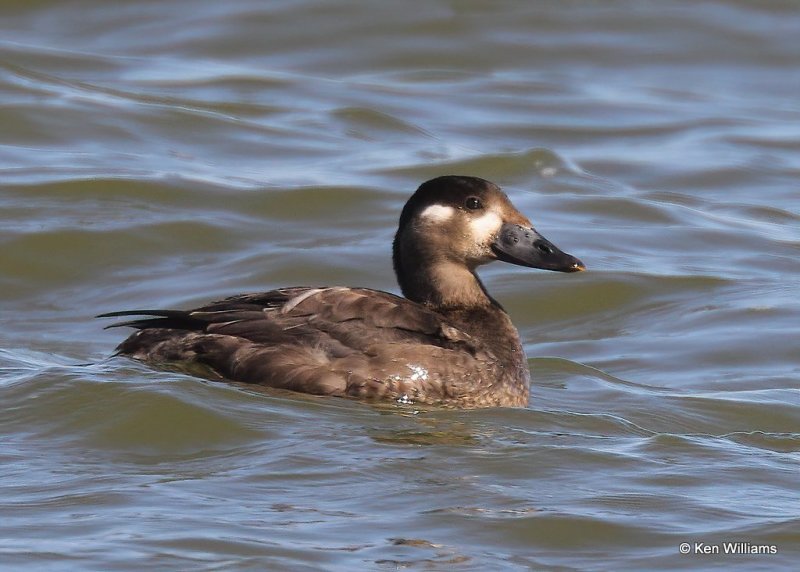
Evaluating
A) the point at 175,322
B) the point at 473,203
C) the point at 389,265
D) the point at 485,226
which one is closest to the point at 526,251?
the point at 485,226

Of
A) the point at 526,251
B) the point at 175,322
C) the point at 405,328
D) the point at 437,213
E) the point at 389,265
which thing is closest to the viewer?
the point at 405,328

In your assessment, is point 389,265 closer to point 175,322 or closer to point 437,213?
point 437,213

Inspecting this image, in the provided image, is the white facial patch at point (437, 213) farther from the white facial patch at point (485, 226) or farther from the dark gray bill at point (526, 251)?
the dark gray bill at point (526, 251)

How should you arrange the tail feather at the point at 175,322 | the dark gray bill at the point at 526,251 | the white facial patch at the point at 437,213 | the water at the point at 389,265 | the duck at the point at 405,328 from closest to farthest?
the water at the point at 389,265 < the duck at the point at 405,328 < the tail feather at the point at 175,322 < the white facial patch at the point at 437,213 < the dark gray bill at the point at 526,251

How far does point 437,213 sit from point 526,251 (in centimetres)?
50

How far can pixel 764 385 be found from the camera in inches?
357

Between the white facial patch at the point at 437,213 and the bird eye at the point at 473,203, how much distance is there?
0.08 meters

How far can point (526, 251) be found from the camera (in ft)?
27.8

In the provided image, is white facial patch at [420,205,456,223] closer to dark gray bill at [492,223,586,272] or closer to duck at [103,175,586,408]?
duck at [103,175,586,408]

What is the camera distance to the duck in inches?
304

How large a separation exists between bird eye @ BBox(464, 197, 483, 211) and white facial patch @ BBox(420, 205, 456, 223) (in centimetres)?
8

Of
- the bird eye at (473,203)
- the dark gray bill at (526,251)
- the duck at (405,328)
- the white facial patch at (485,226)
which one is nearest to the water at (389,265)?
the duck at (405,328)

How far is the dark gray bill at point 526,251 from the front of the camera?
8445 millimetres

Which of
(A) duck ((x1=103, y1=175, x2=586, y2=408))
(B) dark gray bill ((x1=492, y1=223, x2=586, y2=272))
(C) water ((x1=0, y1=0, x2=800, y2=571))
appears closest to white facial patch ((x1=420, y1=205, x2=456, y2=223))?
(A) duck ((x1=103, y1=175, x2=586, y2=408))
